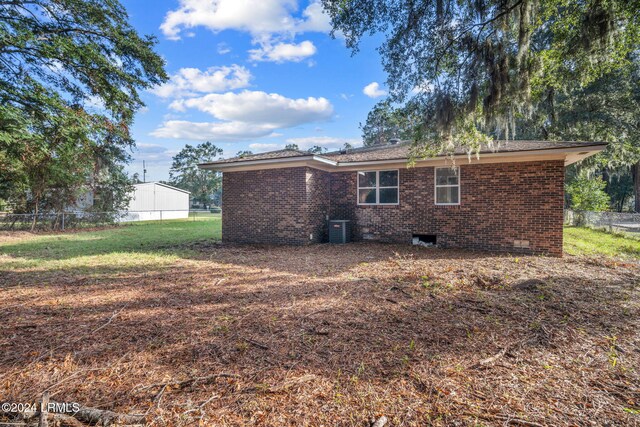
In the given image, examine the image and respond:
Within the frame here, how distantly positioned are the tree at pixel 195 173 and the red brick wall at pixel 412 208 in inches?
1802

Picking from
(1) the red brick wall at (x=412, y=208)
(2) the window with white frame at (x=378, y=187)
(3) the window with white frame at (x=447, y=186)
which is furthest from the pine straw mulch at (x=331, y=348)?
(2) the window with white frame at (x=378, y=187)

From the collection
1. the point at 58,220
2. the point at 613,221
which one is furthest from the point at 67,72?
the point at 613,221

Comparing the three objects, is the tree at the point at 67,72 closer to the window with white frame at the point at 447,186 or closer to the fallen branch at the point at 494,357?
the fallen branch at the point at 494,357

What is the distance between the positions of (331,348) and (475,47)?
22.3 feet

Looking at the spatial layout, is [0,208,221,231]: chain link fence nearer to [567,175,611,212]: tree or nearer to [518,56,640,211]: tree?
[518,56,640,211]: tree

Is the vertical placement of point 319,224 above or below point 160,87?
below

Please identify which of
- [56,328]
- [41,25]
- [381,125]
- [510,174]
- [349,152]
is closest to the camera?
[56,328]

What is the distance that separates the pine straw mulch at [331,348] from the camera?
218 cm

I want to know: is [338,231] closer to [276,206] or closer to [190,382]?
[276,206]

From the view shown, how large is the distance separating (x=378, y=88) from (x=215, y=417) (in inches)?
329

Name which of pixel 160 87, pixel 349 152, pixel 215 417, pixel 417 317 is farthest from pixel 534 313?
pixel 160 87

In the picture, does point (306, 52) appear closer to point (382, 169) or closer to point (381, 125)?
point (382, 169)

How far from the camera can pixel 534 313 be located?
4086 millimetres

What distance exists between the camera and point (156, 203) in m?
31.7
